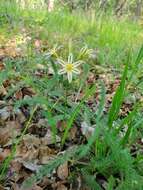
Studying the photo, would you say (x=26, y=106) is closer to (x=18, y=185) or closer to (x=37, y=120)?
(x=37, y=120)

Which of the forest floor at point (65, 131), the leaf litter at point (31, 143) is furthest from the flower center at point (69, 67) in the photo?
the leaf litter at point (31, 143)

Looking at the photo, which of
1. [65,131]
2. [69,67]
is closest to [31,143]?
[65,131]

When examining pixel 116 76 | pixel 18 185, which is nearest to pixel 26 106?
pixel 18 185

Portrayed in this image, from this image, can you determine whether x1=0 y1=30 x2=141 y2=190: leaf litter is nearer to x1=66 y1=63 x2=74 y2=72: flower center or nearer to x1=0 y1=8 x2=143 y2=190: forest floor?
x1=0 y1=8 x2=143 y2=190: forest floor

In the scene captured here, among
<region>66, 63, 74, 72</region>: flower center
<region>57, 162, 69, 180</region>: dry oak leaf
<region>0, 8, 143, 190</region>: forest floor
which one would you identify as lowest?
<region>57, 162, 69, 180</region>: dry oak leaf

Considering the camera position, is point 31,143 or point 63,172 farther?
point 31,143

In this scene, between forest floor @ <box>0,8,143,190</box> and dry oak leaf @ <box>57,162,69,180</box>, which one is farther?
dry oak leaf @ <box>57,162,69,180</box>

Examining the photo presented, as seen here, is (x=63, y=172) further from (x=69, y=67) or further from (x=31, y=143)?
(x=69, y=67)

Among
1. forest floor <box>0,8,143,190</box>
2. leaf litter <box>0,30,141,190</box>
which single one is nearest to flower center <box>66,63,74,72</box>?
forest floor <box>0,8,143,190</box>

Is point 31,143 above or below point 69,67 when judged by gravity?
below

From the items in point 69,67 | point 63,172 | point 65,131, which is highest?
point 69,67

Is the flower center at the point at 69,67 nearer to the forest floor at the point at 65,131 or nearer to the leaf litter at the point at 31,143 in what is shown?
the forest floor at the point at 65,131
